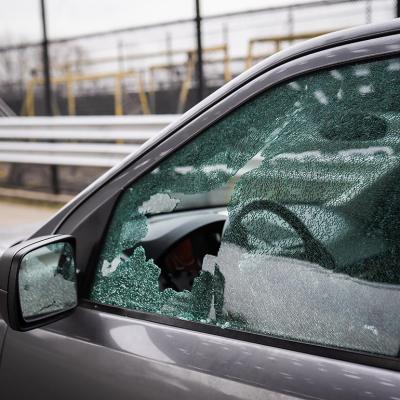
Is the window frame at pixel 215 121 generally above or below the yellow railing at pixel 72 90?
below

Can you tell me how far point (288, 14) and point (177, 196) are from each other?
15.7 feet

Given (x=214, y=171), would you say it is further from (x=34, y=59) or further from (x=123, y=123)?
(x=34, y=59)

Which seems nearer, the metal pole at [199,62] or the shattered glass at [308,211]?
the shattered glass at [308,211]

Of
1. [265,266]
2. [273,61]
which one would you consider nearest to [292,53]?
[273,61]

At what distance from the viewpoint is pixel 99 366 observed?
1.42 metres

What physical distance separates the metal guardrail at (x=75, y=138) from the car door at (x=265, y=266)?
16.9 ft

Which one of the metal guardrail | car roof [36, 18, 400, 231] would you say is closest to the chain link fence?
the metal guardrail

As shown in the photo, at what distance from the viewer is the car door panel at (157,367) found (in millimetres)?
1133

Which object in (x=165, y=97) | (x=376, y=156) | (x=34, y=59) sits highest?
(x=34, y=59)

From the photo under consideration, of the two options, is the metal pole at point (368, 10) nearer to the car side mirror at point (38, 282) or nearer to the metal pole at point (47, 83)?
the metal pole at point (47, 83)

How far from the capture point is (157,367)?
133 centimetres

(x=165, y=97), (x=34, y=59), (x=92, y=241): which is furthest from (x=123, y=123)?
(x=92, y=241)

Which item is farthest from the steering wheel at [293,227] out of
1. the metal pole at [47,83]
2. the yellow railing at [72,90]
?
the metal pole at [47,83]

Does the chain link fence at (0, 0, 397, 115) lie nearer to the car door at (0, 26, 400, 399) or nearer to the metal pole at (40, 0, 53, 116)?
the metal pole at (40, 0, 53, 116)
